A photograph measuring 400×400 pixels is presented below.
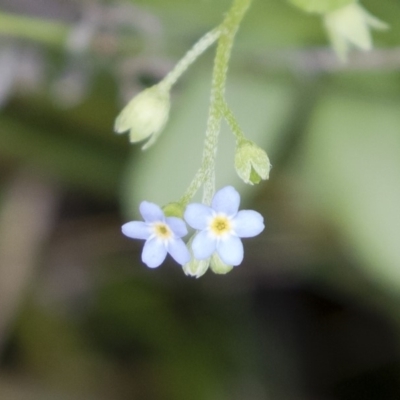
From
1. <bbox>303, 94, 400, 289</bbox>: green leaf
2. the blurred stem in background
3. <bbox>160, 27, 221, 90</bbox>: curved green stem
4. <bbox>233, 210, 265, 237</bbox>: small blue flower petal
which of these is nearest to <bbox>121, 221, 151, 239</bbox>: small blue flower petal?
<bbox>233, 210, 265, 237</bbox>: small blue flower petal

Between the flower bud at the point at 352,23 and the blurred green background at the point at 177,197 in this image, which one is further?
the blurred green background at the point at 177,197

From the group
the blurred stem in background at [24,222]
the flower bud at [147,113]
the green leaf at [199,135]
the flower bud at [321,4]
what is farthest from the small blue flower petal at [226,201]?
the blurred stem in background at [24,222]

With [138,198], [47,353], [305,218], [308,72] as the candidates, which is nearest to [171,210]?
→ [138,198]

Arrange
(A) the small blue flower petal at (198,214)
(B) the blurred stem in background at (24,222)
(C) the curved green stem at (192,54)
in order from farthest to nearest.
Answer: (B) the blurred stem in background at (24,222) → (C) the curved green stem at (192,54) → (A) the small blue flower petal at (198,214)

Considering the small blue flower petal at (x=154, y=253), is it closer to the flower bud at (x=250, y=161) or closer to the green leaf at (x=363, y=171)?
the flower bud at (x=250, y=161)

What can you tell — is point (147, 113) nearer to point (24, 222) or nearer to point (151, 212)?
point (151, 212)

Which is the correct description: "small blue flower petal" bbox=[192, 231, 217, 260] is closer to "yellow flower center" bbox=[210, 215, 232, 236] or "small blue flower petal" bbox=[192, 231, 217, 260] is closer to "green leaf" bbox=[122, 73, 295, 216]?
"yellow flower center" bbox=[210, 215, 232, 236]

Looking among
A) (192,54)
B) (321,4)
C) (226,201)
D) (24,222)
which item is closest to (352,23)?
(321,4)
